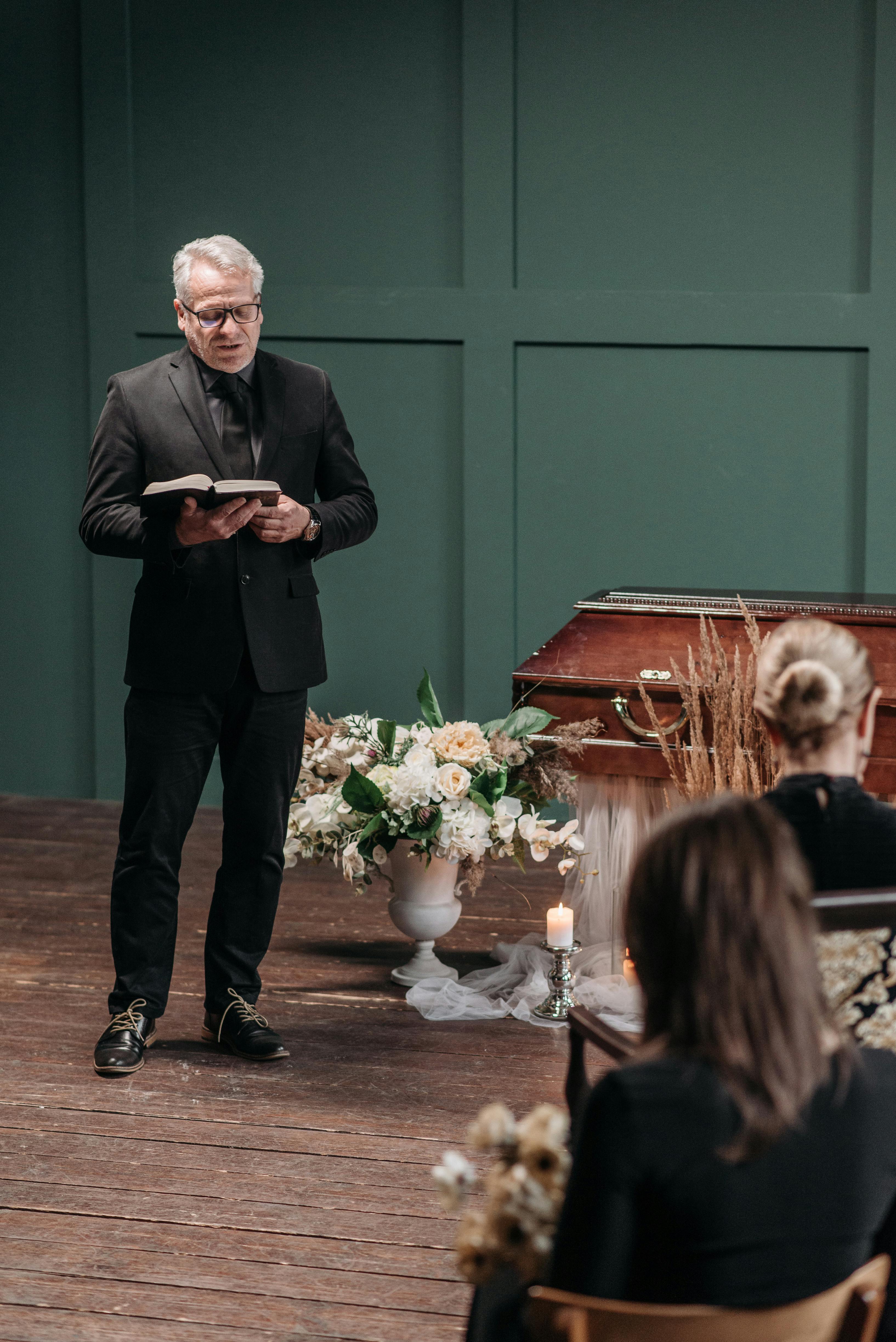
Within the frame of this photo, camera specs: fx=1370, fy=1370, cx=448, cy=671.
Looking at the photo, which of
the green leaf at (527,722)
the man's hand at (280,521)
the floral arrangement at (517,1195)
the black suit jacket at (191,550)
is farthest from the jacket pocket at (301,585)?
the floral arrangement at (517,1195)

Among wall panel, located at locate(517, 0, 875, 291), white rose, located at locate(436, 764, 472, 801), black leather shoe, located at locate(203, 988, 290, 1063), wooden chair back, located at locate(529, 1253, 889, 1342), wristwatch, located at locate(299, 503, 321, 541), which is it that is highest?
wall panel, located at locate(517, 0, 875, 291)

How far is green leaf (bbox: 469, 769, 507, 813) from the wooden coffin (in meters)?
0.19

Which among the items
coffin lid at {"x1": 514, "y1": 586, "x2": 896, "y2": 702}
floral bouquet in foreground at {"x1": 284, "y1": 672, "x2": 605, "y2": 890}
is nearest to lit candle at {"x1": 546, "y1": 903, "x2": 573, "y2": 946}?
floral bouquet in foreground at {"x1": 284, "y1": 672, "x2": 605, "y2": 890}

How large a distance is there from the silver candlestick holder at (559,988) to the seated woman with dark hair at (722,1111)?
192 centimetres

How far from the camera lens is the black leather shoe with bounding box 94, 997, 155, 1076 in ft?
9.13

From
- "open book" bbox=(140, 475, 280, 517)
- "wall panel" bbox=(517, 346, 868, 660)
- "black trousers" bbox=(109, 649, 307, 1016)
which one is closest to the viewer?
"open book" bbox=(140, 475, 280, 517)

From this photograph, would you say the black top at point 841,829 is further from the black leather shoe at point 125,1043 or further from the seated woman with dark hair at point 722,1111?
the black leather shoe at point 125,1043

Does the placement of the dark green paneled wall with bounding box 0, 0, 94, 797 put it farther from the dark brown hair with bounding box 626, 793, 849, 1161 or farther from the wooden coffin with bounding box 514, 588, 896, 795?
the dark brown hair with bounding box 626, 793, 849, 1161

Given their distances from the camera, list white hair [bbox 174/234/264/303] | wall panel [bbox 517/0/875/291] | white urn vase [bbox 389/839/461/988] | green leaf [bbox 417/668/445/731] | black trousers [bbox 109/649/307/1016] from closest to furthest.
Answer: white hair [bbox 174/234/264/303]
black trousers [bbox 109/649/307/1016]
white urn vase [bbox 389/839/461/988]
green leaf [bbox 417/668/445/731]
wall panel [bbox 517/0/875/291]

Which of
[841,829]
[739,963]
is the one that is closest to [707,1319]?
[739,963]

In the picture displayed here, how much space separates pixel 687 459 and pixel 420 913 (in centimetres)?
222

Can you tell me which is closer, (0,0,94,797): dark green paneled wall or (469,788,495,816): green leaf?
(469,788,495,816): green leaf

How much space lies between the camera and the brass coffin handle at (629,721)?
122 inches

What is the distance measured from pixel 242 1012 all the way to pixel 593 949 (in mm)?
941
